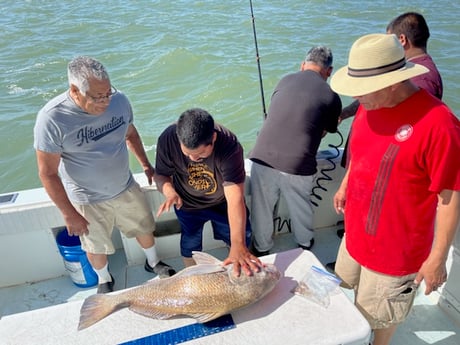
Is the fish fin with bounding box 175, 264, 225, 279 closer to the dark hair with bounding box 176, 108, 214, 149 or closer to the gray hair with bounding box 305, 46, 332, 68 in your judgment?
the dark hair with bounding box 176, 108, 214, 149

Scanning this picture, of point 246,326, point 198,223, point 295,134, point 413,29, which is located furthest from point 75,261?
point 413,29

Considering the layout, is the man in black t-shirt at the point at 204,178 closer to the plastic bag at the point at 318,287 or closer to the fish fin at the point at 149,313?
the plastic bag at the point at 318,287

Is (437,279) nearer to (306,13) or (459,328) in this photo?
(459,328)

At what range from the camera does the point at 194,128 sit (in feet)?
7.36

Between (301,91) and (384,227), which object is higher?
(301,91)

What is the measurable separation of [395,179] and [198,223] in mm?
1596

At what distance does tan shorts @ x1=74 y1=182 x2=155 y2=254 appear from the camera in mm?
2904

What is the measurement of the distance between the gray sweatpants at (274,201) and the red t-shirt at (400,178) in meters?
1.00

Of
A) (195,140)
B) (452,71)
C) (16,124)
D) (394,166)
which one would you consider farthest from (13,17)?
(394,166)

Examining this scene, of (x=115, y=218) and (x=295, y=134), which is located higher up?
(x=295, y=134)

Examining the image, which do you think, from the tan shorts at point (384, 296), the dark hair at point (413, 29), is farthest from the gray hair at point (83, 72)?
the dark hair at point (413, 29)

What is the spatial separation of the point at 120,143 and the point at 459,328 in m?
2.71

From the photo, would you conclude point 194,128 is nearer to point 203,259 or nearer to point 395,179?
point 203,259

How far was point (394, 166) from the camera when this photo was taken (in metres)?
1.85
